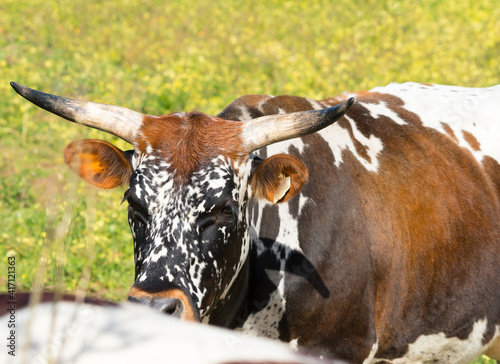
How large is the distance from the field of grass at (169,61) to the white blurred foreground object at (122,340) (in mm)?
4265

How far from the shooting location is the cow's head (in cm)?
294

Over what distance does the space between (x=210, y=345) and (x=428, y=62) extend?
9139 mm

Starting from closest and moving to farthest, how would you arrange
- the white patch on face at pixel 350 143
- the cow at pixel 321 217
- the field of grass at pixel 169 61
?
the cow at pixel 321 217
the white patch on face at pixel 350 143
the field of grass at pixel 169 61

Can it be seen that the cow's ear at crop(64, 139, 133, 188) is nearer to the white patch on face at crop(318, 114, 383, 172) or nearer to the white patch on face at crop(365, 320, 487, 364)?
the white patch on face at crop(318, 114, 383, 172)

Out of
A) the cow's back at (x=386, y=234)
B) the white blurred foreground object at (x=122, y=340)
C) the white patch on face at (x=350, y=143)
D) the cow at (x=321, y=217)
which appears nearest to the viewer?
the white blurred foreground object at (x=122, y=340)

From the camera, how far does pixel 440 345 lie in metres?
3.96

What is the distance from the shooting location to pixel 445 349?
4.02m

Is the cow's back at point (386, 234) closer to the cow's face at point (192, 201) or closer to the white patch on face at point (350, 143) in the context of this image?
the white patch on face at point (350, 143)

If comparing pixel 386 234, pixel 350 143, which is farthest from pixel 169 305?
pixel 350 143

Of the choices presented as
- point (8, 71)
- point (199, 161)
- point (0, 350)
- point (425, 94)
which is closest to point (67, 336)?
point (0, 350)

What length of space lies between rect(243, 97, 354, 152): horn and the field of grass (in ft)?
9.14

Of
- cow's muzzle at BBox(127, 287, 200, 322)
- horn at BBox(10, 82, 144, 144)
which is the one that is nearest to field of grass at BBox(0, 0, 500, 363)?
horn at BBox(10, 82, 144, 144)

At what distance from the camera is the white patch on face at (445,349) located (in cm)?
388

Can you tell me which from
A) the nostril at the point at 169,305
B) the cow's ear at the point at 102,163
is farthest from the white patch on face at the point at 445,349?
the cow's ear at the point at 102,163
